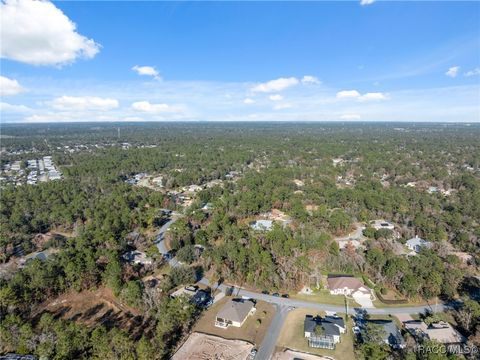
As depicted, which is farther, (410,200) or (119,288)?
(410,200)

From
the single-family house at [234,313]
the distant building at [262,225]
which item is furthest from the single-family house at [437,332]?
the distant building at [262,225]

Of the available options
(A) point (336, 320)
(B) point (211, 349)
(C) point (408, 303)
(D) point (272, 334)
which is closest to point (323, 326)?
(A) point (336, 320)

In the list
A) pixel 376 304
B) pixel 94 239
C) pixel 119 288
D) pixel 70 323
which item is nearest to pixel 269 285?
pixel 376 304

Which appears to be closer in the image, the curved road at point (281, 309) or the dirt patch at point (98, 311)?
the curved road at point (281, 309)

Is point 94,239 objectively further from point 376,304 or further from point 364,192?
point 364,192

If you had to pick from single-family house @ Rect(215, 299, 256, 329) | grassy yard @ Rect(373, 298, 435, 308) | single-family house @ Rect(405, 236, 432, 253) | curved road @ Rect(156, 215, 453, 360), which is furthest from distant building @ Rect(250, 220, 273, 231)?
single-family house @ Rect(405, 236, 432, 253)

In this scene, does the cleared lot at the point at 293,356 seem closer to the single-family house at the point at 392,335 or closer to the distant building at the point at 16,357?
the single-family house at the point at 392,335

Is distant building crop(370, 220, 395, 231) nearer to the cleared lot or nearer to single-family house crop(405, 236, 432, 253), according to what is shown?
single-family house crop(405, 236, 432, 253)
